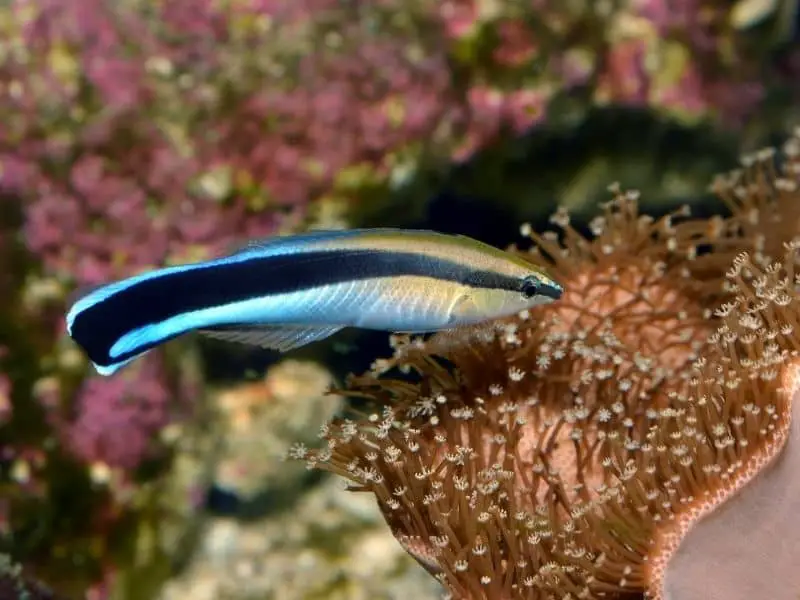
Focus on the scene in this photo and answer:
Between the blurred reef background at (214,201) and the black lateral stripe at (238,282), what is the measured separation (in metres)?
1.42

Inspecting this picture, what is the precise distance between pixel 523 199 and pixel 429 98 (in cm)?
93

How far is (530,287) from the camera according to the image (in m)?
1.94

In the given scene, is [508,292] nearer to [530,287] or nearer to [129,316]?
[530,287]

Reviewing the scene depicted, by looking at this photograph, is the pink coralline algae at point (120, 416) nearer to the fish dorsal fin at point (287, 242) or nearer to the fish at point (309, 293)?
the fish at point (309, 293)

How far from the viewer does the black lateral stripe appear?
1589 mm

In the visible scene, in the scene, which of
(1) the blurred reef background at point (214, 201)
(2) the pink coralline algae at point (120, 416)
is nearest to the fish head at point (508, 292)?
(1) the blurred reef background at point (214, 201)

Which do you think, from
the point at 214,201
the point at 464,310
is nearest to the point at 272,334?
the point at 464,310

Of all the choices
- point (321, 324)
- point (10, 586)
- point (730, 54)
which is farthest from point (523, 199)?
point (10, 586)

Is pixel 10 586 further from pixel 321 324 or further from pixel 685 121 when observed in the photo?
pixel 685 121

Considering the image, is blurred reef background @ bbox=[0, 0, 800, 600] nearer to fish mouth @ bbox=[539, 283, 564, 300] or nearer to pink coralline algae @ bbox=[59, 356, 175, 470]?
pink coralline algae @ bbox=[59, 356, 175, 470]

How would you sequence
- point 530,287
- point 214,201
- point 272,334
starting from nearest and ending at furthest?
point 272,334
point 530,287
point 214,201

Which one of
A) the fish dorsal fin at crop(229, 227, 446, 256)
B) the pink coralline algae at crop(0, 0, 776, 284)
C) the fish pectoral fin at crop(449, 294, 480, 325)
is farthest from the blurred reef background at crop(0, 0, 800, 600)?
the fish dorsal fin at crop(229, 227, 446, 256)

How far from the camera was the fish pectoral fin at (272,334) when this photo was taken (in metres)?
1.77

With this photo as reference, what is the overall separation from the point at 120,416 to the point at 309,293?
223 cm
